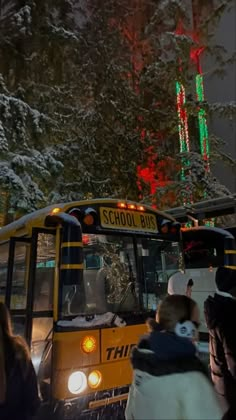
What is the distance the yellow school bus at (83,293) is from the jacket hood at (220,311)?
4.08 ft

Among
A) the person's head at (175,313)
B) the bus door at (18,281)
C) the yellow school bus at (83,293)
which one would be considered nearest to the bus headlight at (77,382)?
the yellow school bus at (83,293)

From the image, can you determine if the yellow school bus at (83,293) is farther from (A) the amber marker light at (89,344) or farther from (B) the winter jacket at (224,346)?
(B) the winter jacket at (224,346)

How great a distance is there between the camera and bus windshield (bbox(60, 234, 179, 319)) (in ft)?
14.8

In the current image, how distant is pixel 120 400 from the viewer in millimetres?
4504

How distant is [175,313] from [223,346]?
3.67ft

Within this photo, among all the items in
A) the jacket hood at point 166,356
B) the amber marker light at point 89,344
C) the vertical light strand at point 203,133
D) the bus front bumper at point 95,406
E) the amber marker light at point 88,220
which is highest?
the vertical light strand at point 203,133

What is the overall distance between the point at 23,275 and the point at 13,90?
7413 millimetres

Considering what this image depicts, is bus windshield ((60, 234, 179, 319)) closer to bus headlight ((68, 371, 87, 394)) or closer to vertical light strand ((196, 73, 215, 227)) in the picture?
bus headlight ((68, 371, 87, 394))

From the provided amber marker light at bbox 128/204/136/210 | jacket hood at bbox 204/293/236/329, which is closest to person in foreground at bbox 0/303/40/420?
jacket hood at bbox 204/293/236/329

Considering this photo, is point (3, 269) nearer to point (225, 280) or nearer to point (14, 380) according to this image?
point (14, 380)

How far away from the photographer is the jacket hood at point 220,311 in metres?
3.32

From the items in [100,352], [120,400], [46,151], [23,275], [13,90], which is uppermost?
[13,90]

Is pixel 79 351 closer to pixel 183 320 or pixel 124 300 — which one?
pixel 124 300

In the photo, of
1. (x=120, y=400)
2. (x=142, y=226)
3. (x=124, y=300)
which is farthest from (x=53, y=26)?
(x=120, y=400)
